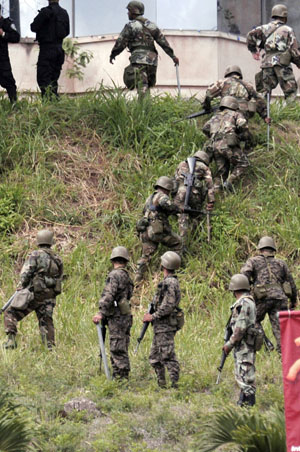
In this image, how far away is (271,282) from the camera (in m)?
12.3

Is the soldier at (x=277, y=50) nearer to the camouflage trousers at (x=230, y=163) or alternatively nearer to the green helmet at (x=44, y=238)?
the camouflage trousers at (x=230, y=163)

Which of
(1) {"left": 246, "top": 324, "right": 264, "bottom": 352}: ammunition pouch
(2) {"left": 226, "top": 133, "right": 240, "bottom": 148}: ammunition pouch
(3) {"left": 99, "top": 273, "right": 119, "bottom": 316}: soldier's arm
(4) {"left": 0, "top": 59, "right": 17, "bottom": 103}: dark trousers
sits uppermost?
(4) {"left": 0, "top": 59, "right": 17, "bottom": 103}: dark trousers

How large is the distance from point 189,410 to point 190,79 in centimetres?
1118

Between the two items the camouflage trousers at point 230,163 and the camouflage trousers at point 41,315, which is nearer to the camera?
the camouflage trousers at point 41,315

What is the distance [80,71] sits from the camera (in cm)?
1994

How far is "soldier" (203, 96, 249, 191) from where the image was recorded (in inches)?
634

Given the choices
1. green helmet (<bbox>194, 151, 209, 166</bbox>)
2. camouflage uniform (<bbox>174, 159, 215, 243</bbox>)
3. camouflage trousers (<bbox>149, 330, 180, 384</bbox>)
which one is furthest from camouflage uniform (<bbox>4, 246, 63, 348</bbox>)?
green helmet (<bbox>194, 151, 209, 166</bbox>)

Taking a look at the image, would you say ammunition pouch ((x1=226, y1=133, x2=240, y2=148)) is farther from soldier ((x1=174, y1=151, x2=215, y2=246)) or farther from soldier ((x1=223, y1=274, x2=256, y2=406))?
soldier ((x1=223, y1=274, x2=256, y2=406))

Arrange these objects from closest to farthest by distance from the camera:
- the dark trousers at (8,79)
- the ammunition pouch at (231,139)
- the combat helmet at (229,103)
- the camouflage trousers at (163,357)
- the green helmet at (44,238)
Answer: the camouflage trousers at (163,357)
the green helmet at (44,238)
the ammunition pouch at (231,139)
the combat helmet at (229,103)
the dark trousers at (8,79)

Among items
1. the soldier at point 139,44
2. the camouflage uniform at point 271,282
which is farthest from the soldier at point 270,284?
the soldier at point 139,44

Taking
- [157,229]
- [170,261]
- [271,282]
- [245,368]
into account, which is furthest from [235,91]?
[245,368]

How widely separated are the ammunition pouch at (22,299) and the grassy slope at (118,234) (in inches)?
18.5

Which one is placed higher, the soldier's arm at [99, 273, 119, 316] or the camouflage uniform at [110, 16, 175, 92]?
the camouflage uniform at [110, 16, 175, 92]

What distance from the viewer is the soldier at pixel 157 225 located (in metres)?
14.2
